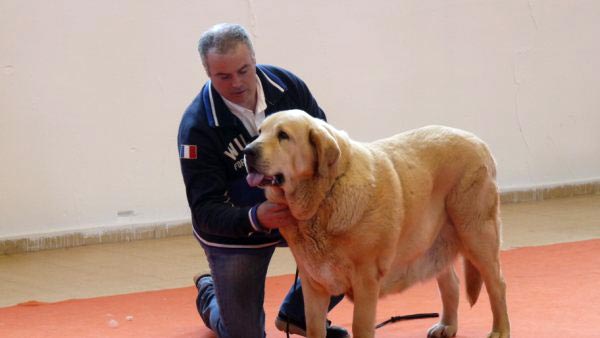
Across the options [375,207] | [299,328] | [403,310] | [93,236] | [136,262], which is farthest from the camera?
[93,236]

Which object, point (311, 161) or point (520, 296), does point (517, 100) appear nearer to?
point (520, 296)

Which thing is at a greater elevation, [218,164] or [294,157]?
[294,157]

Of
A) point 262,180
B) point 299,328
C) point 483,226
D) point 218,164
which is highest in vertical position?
point 262,180

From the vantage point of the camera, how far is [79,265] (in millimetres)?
6078

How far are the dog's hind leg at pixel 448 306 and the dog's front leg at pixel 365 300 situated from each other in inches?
27.8

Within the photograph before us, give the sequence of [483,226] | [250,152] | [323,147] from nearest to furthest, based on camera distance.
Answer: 1. [250,152]
2. [323,147]
3. [483,226]

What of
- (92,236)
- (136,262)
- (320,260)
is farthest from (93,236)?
(320,260)

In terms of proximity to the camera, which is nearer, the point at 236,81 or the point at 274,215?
the point at 274,215

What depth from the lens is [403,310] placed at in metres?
4.51

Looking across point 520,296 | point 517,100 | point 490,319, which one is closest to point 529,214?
point 517,100

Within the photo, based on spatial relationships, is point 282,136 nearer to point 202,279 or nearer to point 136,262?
point 202,279

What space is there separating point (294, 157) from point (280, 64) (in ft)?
13.3

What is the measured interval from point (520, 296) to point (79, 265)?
10.1 feet

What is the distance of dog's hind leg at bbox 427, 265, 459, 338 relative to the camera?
3.93m
